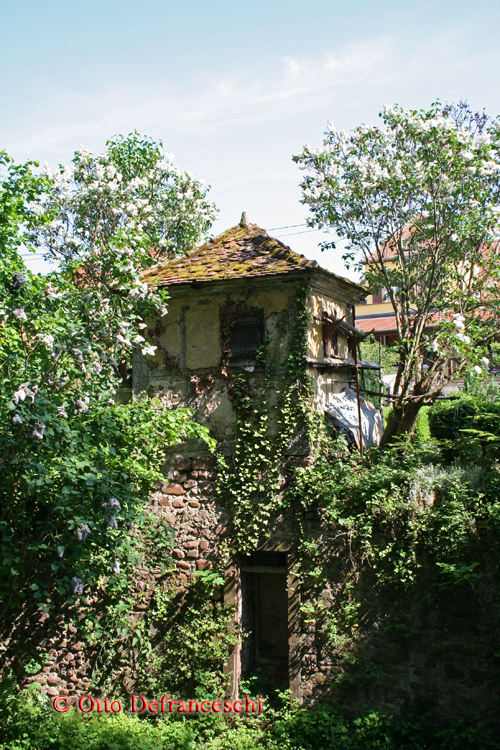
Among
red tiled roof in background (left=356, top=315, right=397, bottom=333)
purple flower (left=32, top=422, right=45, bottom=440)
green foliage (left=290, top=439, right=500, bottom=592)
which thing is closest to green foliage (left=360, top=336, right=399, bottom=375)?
red tiled roof in background (left=356, top=315, right=397, bottom=333)

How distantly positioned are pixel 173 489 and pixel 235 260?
409 cm

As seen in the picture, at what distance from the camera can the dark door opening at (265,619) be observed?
8922mm

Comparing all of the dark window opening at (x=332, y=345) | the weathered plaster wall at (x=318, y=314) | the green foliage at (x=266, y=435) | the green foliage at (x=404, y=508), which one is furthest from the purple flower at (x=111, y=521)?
the dark window opening at (x=332, y=345)

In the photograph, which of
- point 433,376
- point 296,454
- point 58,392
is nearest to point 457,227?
point 433,376

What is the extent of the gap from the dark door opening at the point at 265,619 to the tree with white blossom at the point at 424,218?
339cm

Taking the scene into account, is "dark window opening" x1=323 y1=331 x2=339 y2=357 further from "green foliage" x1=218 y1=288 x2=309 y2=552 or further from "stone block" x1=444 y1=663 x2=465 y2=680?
"stone block" x1=444 y1=663 x2=465 y2=680

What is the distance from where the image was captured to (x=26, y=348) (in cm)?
632

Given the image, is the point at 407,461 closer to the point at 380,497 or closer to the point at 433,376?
the point at 380,497

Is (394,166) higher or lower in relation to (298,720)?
higher

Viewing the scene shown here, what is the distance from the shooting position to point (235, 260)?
9.34 metres

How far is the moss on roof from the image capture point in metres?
8.67

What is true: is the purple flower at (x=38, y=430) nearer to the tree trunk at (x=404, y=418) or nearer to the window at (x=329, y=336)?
the window at (x=329, y=336)

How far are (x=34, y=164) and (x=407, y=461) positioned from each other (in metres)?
6.56

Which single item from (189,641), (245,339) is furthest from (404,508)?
(189,641)
